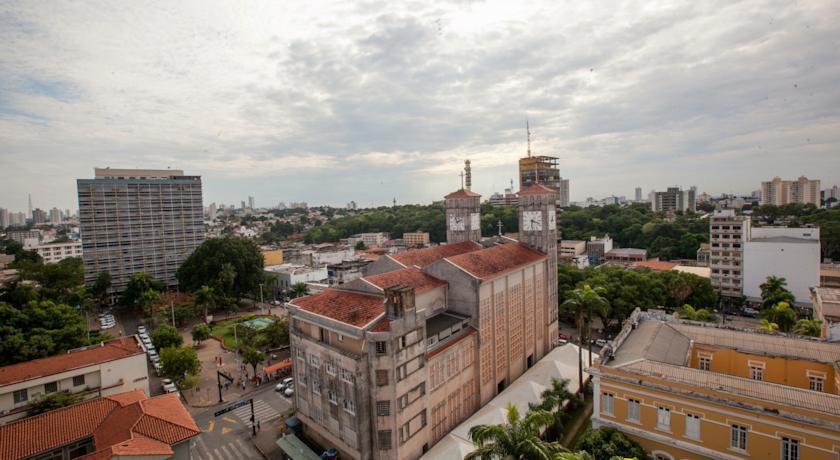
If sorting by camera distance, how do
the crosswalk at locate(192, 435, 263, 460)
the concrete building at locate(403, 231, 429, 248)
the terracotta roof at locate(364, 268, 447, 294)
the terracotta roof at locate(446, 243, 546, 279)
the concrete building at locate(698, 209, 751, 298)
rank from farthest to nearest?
the concrete building at locate(403, 231, 429, 248) → the concrete building at locate(698, 209, 751, 298) → the terracotta roof at locate(446, 243, 546, 279) → the terracotta roof at locate(364, 268, 447, 294) → the crosswalk at locate(192, 435, 263, 460)

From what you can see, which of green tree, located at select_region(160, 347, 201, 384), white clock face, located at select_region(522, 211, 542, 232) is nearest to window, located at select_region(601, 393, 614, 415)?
white clock face, located at select_region(522, 211, 542, 232)

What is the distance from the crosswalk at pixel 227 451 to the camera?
28.3m

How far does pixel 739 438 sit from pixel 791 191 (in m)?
214

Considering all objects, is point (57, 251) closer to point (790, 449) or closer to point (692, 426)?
point (692, 426)

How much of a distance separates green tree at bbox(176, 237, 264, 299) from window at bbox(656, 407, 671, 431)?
5822 centimetres

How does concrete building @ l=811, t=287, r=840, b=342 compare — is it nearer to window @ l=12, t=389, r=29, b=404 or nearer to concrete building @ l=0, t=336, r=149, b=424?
concrete building @ l=0, t=336, r=149, b=424

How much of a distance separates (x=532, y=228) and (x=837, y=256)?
71030 millimetres

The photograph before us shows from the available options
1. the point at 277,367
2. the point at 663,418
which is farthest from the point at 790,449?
the point at 277,367

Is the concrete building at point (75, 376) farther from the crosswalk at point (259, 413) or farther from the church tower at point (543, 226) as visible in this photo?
the church tower at point (543, 226)

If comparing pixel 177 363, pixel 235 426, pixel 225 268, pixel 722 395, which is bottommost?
pixel 235 426

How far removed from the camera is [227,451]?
28938mm

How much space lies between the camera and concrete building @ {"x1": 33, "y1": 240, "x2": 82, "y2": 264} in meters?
118

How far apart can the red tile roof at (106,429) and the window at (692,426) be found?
24484 millimetres

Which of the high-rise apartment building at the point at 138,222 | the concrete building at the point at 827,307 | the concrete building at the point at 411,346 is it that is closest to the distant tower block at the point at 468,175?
the concrete building at the point at 411,346
